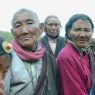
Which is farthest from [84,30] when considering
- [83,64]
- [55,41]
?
[55,41]

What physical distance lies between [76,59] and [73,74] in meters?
0.20

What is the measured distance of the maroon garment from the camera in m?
4.76

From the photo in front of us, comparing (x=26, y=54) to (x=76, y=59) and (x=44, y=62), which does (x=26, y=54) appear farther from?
(x=76, y=59)

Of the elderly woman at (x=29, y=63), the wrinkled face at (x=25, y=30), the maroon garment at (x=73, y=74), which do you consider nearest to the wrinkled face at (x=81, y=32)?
the maroon garment at (x=73, y=74)

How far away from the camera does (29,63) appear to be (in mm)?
4340

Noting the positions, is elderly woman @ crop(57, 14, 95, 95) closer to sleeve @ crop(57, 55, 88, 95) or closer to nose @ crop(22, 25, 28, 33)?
sleeve @ crop(57, 55, 88, 95)

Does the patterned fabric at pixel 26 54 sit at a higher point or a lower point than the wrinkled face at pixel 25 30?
lower

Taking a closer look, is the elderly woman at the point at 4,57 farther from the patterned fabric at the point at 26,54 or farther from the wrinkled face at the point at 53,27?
the wrinkled face at the point at 53,27

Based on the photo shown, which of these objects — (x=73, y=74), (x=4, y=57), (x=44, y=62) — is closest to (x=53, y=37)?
(x=73, y=74)

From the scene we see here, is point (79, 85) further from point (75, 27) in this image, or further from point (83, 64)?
point (75, 27)

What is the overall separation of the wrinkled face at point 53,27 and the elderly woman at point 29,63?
12.1ft

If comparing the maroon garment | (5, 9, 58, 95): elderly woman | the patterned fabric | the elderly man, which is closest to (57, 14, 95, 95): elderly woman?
the maroon garment

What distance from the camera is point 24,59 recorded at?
170 inches

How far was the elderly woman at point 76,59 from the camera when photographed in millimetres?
4770
